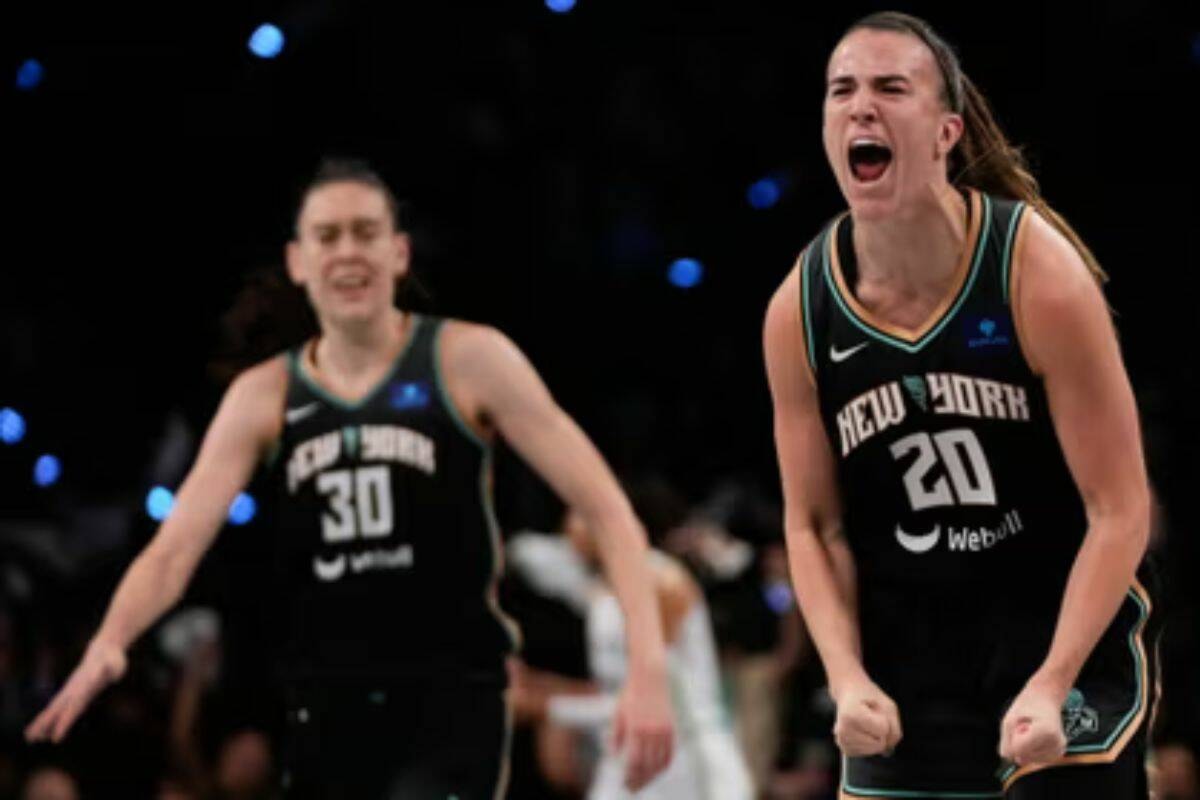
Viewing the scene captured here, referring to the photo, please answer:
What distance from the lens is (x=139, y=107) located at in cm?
1008

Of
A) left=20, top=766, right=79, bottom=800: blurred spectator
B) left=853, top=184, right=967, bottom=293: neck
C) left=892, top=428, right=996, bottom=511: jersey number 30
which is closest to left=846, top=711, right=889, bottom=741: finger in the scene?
left=892, top=428, right=996, bottom=511: jersey number 30

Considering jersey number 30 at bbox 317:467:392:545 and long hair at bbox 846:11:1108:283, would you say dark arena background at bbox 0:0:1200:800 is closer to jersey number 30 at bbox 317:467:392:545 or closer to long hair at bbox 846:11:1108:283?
jersey number 30 at bbox 317:467:392:545

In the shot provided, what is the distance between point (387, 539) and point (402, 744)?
46 centimetres

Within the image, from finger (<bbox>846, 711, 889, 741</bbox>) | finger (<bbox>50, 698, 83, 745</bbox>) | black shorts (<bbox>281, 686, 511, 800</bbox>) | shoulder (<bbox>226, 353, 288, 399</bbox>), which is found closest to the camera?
finger (<bbox>846, 711, 889, 741</bbox>)

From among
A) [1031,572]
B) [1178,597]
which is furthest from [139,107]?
[1031,572]

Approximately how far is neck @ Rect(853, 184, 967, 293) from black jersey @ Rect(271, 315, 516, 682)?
1596 millimetres

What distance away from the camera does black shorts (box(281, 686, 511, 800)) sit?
562 cm

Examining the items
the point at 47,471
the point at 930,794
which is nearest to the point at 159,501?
the point at 47,471

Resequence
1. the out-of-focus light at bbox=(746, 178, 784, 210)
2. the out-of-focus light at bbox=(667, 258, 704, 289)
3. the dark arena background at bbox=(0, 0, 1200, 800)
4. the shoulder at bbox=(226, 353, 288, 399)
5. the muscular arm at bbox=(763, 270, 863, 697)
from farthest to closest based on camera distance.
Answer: the out-of-focus light at bbox=(746, 178, 784, 210) < the out-of-focus light at bbox=(667, 258, 704, 289) < the dark arena background at bbox=(0, 0, 1200, 800) < the shoulder at bbox=(226, 353, 288, 399) < the muscular arm at bbox=(763, 270, 863, 697)

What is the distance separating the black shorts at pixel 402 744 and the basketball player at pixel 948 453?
133 centimetres

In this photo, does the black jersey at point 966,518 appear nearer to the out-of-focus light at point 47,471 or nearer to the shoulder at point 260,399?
the shoulder at point 260,399

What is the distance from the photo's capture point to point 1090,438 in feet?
13.9

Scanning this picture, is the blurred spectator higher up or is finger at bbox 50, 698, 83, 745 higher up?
the blurred spectator

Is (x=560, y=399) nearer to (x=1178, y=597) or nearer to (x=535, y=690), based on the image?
(x=535, y=690)
